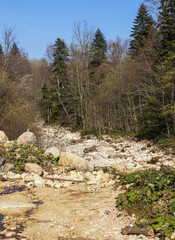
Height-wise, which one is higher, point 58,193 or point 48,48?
point 48,48

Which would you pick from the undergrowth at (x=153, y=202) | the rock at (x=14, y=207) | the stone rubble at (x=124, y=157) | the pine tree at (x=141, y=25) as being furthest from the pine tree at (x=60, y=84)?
the undergrowth at (x=153, y=202)

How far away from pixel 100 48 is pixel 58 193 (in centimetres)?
2874

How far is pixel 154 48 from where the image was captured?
17.6 metres

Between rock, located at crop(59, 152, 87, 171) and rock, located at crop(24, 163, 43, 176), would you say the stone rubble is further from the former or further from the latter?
rock, located at crop(24, 163, 43, 176)

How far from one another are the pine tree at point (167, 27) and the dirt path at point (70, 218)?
39.5 feet

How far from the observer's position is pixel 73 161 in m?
8.74

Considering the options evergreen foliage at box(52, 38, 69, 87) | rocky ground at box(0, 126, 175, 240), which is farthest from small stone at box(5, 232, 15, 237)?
evergreen foliage at box(52, 38, 69, 87)

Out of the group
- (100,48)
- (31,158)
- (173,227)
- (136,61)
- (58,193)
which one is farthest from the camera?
(100,48)

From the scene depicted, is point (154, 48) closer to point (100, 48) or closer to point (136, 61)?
point (136, 61)

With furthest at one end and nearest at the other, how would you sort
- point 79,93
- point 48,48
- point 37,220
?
point 48,48 < point 79,93 < point 37,220

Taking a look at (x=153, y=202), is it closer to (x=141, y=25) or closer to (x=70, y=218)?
(x=70, y=218)

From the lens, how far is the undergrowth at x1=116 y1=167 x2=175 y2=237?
3.23 m

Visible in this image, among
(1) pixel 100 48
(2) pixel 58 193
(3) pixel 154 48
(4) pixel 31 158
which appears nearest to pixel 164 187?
(2) pixel 58 193

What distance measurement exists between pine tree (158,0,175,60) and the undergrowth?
11949 millimetres
